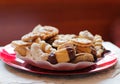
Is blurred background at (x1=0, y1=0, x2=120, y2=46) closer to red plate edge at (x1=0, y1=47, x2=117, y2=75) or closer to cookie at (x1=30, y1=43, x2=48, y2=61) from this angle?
red plate edge at (x1=0, y1=47, x2=117, y2=75)

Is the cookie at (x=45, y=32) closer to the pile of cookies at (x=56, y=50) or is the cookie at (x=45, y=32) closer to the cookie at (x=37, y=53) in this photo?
the pile of cookies at (x=56, y=50)

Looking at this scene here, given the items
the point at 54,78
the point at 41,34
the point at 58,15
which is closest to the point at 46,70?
the point at 54,78

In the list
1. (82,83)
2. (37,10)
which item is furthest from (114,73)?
(37,10)

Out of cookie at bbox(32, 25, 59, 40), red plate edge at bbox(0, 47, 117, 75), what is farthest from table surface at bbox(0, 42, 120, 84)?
cookie at bbox(32, 25, 59, 40)

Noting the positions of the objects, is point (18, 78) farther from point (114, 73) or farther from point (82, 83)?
point (114, 73)

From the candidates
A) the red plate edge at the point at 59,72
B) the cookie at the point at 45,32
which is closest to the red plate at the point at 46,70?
the red plate edge at the point at 59,72

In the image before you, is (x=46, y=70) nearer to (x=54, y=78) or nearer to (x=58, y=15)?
(x=54, y=78)
